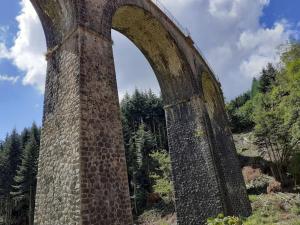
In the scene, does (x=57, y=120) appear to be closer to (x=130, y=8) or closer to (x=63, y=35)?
(x=63, y=35)

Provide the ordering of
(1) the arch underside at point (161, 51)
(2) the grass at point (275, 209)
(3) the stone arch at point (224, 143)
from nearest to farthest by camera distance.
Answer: (1) the arch underside at point (161, 51)
(2) the grass at point (275, 209)
(3) the stone arch at point (224, 143)

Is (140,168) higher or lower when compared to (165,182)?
higher

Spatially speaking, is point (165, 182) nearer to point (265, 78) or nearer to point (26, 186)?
point (26, 186)

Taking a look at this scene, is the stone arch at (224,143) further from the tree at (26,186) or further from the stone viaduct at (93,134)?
the tree at (26,186)

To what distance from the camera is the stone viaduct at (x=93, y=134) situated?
6.68 meters

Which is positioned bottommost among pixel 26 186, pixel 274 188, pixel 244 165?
pixel 274 188

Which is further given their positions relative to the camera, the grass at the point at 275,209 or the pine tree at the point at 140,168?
the pine tree at the point at 140,168

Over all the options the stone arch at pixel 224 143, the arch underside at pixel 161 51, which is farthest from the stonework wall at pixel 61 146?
the stone arch at pixel 224 143

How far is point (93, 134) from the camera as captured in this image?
7145 millimetres

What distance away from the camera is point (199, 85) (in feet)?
50.7

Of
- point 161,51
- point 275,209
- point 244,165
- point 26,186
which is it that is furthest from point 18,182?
point 275,209

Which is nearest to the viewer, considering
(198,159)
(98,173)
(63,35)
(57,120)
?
(98,173)

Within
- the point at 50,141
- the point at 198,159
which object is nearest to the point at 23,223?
the point at 198,159

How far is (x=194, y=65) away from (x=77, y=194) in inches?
455
